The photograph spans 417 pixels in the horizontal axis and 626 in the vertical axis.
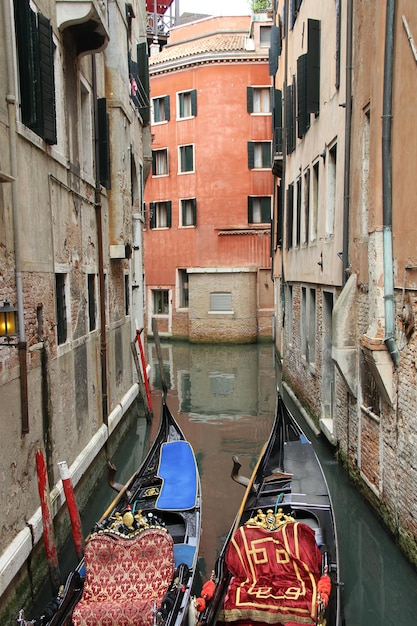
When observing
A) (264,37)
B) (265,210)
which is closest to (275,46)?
(264,37)

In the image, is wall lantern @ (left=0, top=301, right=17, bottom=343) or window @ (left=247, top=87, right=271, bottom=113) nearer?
wall lantern @ (left=0, top=301, right=17, bottom=343)

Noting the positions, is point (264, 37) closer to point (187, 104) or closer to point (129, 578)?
point (187, 104)

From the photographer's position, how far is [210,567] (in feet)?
18.3

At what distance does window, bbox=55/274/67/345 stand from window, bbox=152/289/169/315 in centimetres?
1465

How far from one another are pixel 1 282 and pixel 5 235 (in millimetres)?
358

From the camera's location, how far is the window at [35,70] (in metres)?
4.75

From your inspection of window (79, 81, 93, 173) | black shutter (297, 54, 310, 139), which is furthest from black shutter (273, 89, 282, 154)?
window (79, 81, 93, 173)

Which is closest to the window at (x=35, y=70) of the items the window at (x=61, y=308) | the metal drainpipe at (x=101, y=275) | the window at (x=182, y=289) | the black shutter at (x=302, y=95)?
the window at (x=61, y=308)

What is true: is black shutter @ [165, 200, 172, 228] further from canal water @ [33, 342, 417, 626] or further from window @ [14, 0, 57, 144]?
window @ [14, 0, 57, 144]

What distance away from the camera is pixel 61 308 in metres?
6.23

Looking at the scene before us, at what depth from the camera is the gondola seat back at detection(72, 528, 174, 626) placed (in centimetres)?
409

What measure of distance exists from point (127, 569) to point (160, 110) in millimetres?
18230

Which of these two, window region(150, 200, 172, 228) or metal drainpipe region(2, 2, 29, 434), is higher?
window region(150, 200, 172, 228)

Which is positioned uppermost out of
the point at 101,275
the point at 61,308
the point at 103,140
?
the point at 103,140
